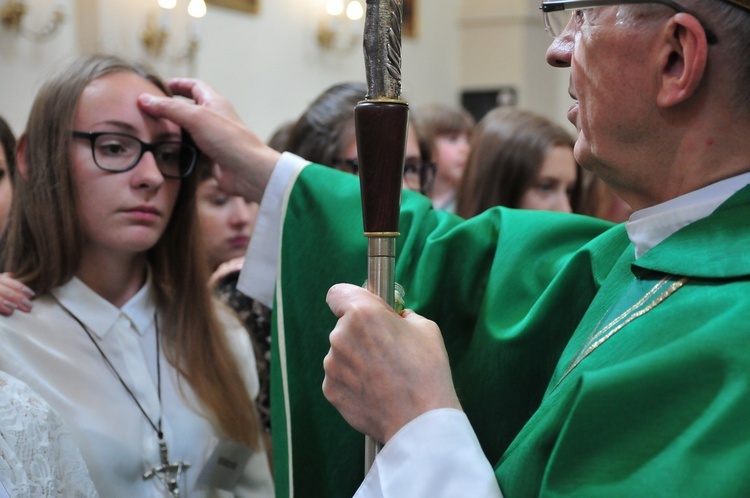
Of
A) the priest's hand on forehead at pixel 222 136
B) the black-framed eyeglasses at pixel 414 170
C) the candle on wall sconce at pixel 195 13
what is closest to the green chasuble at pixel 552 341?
the priest's hand on forehead at pixel 222 136

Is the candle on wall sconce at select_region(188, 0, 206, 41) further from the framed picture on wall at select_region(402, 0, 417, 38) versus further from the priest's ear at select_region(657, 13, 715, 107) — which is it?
the priest's ear at select_region(657, 13, 715, 107)

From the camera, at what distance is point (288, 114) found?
23.6 ft

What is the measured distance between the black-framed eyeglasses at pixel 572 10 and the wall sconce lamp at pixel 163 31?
174 inches

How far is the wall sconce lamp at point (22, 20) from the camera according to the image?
4590 millimetres

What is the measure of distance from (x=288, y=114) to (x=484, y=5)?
12.2 feet

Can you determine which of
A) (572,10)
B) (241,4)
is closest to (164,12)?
(241,4)

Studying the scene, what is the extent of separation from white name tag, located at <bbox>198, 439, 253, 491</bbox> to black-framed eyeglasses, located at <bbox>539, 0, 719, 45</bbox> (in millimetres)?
1261

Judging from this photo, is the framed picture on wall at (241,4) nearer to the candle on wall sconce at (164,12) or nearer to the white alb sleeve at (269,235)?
the candle on wall sconce at (164,12)

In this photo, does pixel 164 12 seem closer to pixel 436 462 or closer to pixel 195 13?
pixel 195 13

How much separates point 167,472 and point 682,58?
1.44m

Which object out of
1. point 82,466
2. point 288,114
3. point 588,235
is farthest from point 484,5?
point 82,466

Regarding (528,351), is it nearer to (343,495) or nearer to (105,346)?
(343,495)

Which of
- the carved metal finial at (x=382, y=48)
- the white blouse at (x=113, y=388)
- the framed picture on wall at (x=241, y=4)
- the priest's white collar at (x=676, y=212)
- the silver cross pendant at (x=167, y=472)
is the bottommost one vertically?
the silver cross pendant at (x=167, y=472)

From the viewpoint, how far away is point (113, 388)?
2.16m
